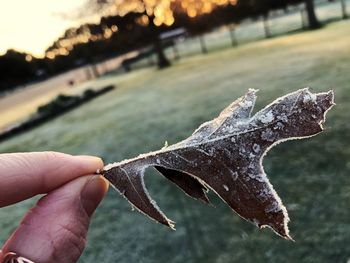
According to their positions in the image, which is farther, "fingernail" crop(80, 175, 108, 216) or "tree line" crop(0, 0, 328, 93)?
"tree line" crop(0, 0, 328, 93)

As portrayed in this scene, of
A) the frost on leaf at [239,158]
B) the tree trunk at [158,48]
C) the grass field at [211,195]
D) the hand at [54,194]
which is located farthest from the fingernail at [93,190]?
the tree trunk at [158,48]

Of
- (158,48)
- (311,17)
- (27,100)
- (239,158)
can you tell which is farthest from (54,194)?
(27,100)

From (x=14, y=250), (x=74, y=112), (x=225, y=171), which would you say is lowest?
(x=74, y=112)

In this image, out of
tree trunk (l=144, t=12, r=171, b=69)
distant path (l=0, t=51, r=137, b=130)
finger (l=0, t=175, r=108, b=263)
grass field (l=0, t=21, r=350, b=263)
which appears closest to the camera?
finger (l=0, t=175, r=108, b=263)

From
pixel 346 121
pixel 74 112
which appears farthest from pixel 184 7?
pixel 346 121

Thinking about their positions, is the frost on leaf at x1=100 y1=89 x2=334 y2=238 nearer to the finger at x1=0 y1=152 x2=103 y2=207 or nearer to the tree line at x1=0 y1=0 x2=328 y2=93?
the finger at x1=0 y1=152 x2=103 y2=207

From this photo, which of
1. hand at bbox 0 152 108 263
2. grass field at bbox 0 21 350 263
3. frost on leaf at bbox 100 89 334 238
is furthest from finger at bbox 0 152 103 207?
grass field at bbox 0 21 350 263

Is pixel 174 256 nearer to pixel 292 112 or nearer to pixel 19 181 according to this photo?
pixel 19 181
